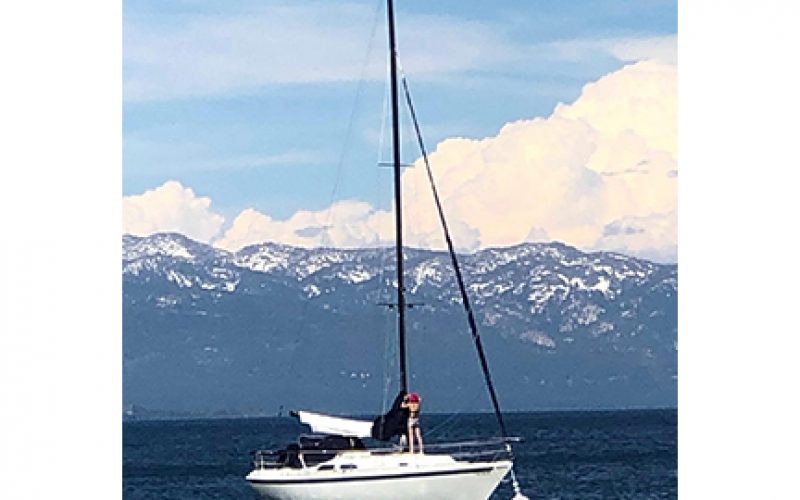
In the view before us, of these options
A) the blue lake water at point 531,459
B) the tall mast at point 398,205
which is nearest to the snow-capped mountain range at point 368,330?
the blue lake water at point 531,459

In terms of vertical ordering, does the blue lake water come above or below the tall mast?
below

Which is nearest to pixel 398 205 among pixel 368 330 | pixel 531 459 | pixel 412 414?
pixel 412 414

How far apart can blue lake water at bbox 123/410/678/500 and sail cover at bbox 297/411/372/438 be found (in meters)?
4.52

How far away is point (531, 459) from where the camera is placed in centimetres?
2509

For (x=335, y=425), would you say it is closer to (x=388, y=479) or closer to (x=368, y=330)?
(x=388, y=479)

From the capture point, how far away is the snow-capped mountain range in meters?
46.2

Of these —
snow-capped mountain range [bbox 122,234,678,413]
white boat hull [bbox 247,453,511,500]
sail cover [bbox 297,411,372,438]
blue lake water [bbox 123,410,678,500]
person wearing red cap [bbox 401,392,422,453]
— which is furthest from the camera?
snow-capped mountain range [bbox 122,234,678,413]

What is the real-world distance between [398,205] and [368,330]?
31530 millimetres

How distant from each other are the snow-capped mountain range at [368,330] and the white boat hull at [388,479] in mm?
29915

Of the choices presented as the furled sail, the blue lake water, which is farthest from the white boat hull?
the blue lake water

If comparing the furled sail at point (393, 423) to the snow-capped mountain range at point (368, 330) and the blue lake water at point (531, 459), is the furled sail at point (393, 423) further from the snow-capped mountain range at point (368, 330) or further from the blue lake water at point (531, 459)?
the snow-capped mountain range at point (368, 330)

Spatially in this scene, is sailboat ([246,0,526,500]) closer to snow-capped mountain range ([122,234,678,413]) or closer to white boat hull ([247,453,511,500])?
white boat hull ([247,453,511,500])

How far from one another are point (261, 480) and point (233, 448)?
21260mm
